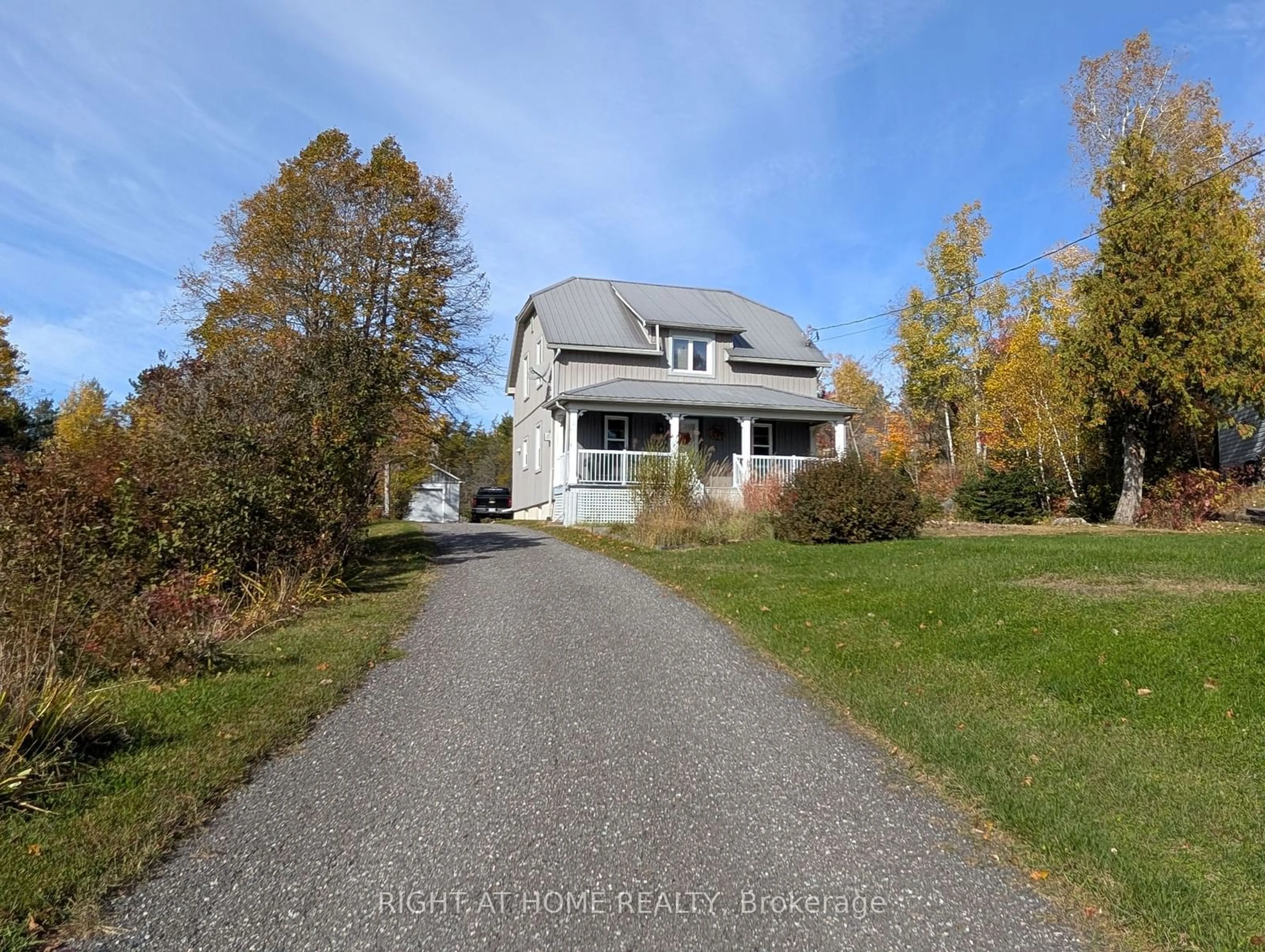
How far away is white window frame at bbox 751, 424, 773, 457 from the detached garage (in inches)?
854

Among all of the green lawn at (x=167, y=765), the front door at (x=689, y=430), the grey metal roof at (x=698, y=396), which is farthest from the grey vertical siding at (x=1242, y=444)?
the green lawn at (x=167, y=765)

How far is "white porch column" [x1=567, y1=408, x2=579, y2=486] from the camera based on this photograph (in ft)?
69.3

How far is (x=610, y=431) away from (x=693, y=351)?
12.6 feet

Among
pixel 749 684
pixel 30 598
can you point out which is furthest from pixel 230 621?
pixel 749 684

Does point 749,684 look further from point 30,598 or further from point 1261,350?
point 1261,350

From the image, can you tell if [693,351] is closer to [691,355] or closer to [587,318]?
[691,355]

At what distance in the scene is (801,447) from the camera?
25641 mm

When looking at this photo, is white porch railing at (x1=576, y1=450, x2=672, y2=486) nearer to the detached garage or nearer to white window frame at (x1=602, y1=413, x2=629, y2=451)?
white window frame at (x1=602, y1=413, x2=629, y2=451)

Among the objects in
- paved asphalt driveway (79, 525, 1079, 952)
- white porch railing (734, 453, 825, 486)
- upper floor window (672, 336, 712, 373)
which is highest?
upper floor window (672, 336, 712, 373)

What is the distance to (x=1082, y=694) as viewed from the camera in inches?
215

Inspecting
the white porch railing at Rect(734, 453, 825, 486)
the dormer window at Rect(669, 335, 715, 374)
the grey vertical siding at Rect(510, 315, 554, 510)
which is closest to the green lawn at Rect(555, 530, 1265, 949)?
the white porch railing at Rect(734, 453, 825, 486)

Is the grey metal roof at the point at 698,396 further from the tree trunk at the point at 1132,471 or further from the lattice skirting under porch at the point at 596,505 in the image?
the tree trunk at the point at 1132,471

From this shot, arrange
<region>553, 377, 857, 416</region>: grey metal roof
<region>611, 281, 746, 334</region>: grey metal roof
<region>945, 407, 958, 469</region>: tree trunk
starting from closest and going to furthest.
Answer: <region>553, 377, 857, 416</region>: grey metal roof → <region>611, 281, 746, 334</region>: grey metal roof → <region>945, 407, 958, 469</region>: tree trunk

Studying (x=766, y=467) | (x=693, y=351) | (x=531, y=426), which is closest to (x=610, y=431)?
(x=693, y=351)
